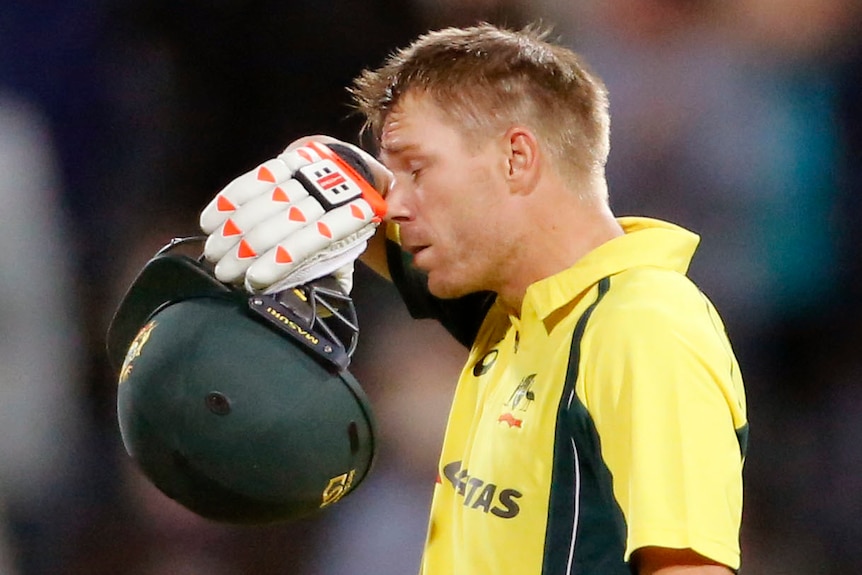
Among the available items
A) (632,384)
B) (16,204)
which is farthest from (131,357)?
(16,204)

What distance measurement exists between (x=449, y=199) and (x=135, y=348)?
335mm

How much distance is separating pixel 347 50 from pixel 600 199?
1162 millimetres

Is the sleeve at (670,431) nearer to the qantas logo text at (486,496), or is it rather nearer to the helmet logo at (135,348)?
the qantas logo text at (486,496)

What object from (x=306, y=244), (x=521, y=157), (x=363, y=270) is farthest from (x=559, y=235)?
(x=363, y=270)

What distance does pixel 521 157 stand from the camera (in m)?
1.20

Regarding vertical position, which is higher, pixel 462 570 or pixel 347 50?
pixel 347 50

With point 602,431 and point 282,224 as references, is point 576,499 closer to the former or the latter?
point 602,431

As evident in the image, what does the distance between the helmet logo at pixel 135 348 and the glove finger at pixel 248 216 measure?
0.09 meters

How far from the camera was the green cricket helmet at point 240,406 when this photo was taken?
1.04 metres

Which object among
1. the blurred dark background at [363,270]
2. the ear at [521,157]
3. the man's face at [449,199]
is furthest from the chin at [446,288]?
the blurred dark background at [363,270]

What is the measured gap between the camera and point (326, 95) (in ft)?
7.43

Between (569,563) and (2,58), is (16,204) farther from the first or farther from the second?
(569,563)

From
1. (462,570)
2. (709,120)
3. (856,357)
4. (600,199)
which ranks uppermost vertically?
(600,199)

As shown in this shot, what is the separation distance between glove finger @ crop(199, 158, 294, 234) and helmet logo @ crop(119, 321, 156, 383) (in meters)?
0.11
